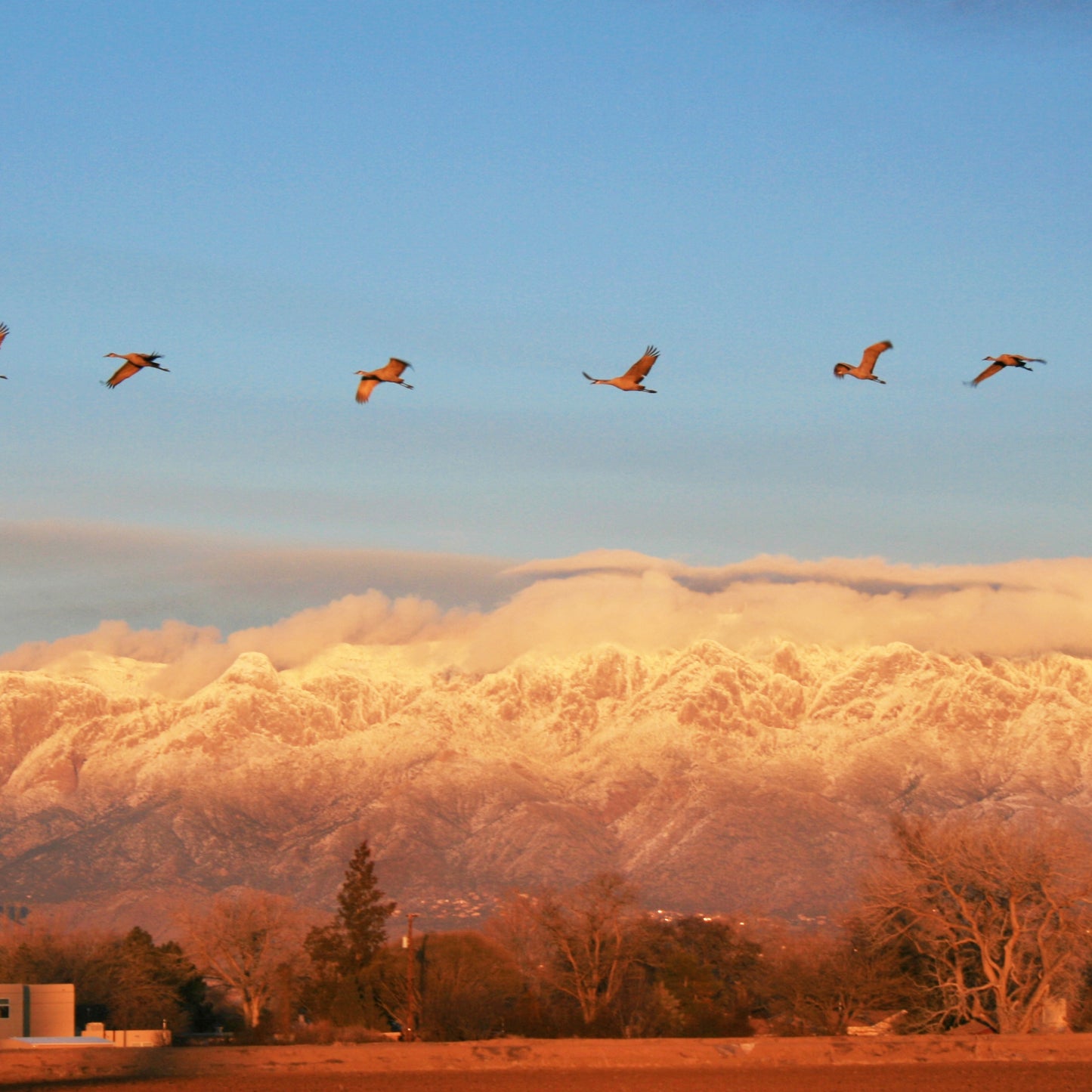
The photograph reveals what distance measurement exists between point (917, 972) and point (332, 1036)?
23623 millimetres

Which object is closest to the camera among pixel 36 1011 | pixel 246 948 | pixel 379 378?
pixel 379 378

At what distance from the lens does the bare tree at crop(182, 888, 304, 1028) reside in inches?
4011

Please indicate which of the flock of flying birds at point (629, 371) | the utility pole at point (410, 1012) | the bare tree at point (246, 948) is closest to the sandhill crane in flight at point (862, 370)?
the flock of flying birds at point (629, 371)

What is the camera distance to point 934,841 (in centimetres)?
6406

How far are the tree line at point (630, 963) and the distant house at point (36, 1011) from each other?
8.08m

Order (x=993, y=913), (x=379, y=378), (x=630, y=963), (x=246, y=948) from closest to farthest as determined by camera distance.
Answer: (x=379, y=378) < (x=993, y=913) < (x=630, y=963) < (x=246, y=948)

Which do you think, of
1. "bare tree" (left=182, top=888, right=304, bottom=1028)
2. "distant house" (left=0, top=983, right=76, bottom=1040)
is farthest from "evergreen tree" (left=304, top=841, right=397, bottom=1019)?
"distant house" (left=0, top=983, right=76, bottom=1040)

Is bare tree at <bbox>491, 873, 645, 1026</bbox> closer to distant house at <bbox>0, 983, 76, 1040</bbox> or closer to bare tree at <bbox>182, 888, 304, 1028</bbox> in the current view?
bare tree at <bbox>182, 888, 304, 1028</bbox>

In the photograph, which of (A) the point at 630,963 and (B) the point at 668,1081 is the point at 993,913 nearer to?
(B) the point at 668,1081

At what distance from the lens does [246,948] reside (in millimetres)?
103750

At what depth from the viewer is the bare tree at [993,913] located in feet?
203

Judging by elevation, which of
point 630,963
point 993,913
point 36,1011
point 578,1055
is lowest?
point 630,963

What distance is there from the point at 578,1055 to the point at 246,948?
52.3 m

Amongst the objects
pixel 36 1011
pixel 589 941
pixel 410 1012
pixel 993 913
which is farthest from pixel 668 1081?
pixel 589 941
